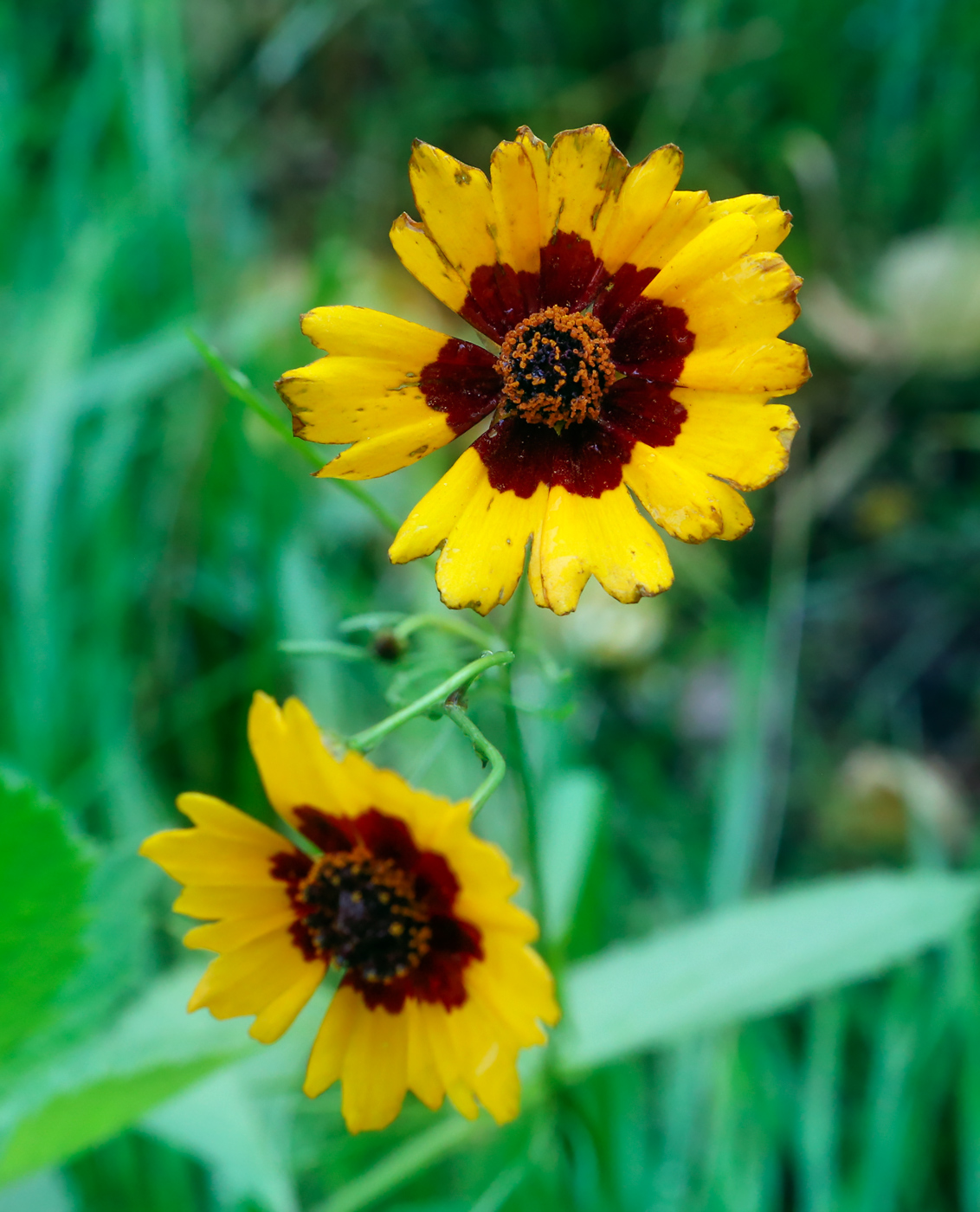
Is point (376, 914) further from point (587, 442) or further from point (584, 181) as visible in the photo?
point (584, 181)

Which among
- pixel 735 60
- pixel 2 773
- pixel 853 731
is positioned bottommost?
pixel 2 773

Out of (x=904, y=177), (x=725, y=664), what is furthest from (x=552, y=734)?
(x=904, y=177)

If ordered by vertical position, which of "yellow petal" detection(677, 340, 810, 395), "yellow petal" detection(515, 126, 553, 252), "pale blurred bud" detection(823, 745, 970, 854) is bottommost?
"yellow petal" detection(677, 340, 810, 395)

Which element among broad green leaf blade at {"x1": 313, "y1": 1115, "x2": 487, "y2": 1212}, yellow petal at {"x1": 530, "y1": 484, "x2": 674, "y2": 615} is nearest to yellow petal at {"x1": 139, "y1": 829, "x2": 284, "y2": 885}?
yellow petal at {"x1": 530, "y1": 484, "x2": 674, "y2": 615}

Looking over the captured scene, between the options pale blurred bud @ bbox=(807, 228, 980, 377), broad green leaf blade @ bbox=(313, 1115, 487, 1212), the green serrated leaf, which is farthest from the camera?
pale blurred bud @ bbox=(807, 228, 980, 377)

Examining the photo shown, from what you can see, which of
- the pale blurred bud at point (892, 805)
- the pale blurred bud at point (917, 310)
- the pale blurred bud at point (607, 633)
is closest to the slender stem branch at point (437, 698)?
the pale blurred bud at point (607, 633)

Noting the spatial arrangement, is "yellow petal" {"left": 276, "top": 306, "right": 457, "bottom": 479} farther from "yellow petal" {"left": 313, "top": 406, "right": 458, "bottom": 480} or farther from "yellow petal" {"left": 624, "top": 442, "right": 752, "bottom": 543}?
"yellow petal" {"left": 624, "top": 442, "right": 752, "bottom": 543}

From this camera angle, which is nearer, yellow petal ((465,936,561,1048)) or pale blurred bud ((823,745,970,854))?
yellow petal ((465,936,561,1048))

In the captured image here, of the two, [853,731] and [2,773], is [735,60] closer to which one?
[853,731]
